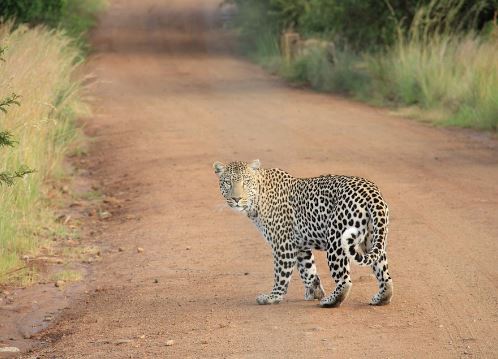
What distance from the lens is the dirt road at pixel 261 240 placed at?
328 inches

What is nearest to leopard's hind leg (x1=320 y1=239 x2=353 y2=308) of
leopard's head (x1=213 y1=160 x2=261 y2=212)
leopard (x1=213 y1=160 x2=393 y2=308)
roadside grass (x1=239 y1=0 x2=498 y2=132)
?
leopard (x1=213 y1=160 x2=393 y2=308)

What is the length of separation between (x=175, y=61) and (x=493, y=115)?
17.9 meters

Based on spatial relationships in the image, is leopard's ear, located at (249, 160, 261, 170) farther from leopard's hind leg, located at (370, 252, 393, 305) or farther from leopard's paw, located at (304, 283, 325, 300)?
leopard's hind leg, located at (370, 252, 393, 305)

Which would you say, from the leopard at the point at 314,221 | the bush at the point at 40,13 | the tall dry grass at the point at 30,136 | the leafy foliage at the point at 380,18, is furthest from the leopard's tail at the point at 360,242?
the leafy foliage at the point at 380,18

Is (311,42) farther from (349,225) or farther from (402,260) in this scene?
(349,225)

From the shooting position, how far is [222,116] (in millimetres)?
22594

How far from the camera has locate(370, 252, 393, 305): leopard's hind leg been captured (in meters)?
8.68

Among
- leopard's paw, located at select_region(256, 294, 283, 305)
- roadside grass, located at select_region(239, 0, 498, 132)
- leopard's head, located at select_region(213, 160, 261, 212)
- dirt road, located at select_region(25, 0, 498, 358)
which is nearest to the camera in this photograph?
dirt road, located at select_region(25, 0, 498, 358)

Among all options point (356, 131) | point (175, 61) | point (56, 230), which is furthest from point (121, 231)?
point (175, 61)

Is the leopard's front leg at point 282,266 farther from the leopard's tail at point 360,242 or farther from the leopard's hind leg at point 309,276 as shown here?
the leopard's tail at point 360,242

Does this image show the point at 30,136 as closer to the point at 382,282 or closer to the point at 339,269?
the point at 339,269

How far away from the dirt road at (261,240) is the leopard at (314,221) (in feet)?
0.61

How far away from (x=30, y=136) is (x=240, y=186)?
5.52 metres

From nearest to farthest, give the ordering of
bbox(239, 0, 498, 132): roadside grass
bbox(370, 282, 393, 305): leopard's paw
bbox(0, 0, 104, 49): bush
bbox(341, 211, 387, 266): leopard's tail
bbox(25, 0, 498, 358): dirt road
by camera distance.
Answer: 1. bbox(25, 0, 498, 358): dirt road
2. bbox(341, 211, 387, 266): leopard's tail
3. bbox(370, 282, 393, 305): leopard's paw
4. bbox(239, 0, 498, 132): roadside grass
5. bbox(0, 0, 104, 49): bush
